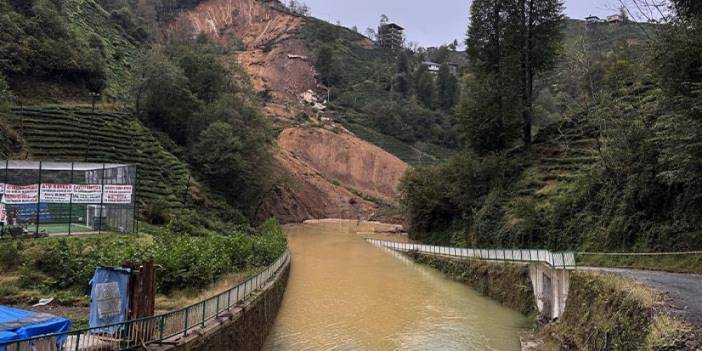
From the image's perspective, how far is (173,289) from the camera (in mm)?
17125

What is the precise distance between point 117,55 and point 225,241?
60.8m

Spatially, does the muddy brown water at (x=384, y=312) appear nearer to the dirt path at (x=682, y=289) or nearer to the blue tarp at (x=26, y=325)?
the dirt path at (x=682, y=289)

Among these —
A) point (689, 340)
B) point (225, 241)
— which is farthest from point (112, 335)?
point (225, 241)

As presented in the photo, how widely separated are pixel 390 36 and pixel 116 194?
145951 mm

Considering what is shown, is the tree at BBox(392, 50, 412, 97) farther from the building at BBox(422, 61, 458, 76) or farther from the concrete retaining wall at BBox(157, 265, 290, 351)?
the concrete retaining wall at BBox(157, 265, 290, 351)

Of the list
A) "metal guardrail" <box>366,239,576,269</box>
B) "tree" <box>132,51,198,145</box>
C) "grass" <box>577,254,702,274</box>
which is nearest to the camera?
"grass" <box>577,254,702,274</box>

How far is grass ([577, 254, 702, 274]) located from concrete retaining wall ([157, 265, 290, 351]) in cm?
1282

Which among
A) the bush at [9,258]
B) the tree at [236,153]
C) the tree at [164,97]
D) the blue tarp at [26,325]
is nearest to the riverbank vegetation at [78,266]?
the bush at [9,258]

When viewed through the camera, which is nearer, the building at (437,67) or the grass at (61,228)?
the grass at (61,228)

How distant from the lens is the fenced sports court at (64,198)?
21.3 meters

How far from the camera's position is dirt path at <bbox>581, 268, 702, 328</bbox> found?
381 inches

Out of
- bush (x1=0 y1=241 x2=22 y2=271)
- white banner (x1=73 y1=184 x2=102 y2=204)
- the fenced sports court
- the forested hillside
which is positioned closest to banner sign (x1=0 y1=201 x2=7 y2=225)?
the fenced sports court

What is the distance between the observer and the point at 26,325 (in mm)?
8609

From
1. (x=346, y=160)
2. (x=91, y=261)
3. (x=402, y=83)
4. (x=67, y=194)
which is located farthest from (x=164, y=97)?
(x=402, y=83)
